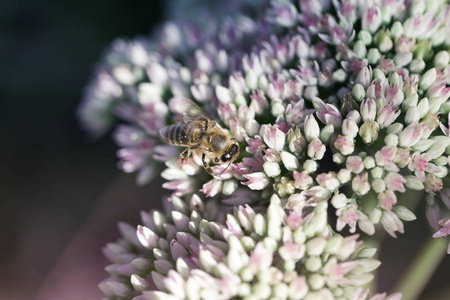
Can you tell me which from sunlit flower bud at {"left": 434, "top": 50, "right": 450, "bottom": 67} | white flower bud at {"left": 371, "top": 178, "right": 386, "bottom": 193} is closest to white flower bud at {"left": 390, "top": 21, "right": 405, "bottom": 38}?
sunlit flower bud at {"left": 434, "top": 50, "right": 450, "bottom": 67}

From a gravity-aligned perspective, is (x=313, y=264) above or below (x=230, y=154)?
below

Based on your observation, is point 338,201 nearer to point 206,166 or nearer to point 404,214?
point 404,214

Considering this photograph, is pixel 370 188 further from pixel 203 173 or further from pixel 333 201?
pixel 203 173

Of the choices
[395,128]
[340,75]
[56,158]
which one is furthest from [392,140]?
[56,158]

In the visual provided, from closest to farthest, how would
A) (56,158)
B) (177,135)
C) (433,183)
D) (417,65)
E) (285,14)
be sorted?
(433,183) < (417,65) < (177,135) < (285,14) < (56,158)

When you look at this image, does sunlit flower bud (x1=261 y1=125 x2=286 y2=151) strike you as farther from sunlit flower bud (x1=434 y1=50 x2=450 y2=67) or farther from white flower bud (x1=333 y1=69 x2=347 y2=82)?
sunlit flower bud (x1=434 y1=50 x2=450 y2=67)
